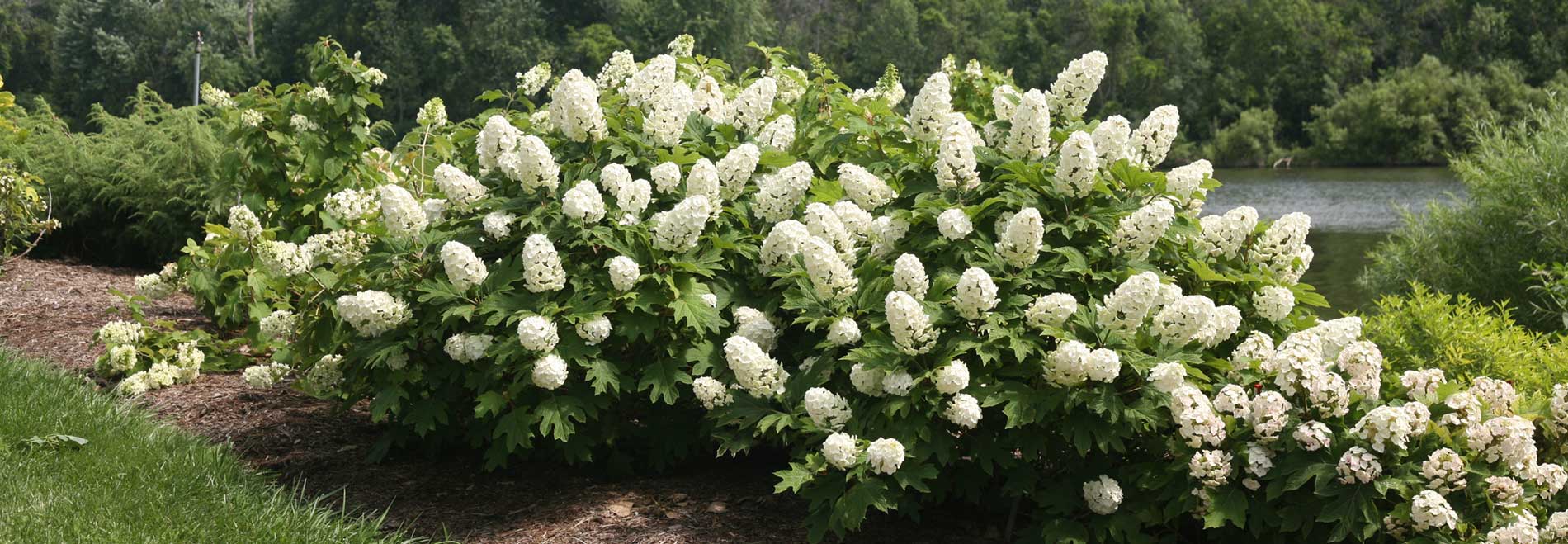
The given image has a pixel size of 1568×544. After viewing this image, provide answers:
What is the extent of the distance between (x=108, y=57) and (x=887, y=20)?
4782cm

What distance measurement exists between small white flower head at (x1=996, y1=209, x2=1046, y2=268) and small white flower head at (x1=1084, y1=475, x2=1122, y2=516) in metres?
0.74

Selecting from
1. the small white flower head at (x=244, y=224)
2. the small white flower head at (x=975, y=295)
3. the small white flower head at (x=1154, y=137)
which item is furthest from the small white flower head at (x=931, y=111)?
the small white flower head at (x=244, y=224)

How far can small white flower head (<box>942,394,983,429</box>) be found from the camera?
4.00 metres

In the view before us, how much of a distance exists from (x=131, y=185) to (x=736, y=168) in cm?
800

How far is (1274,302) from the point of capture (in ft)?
14.9

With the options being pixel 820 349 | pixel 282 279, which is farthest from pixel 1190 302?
pixel 282 279

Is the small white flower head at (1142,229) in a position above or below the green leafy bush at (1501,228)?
above

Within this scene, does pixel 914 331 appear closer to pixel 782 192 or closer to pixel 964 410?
pixel 964 410

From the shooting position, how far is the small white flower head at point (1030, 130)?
4.73 meters

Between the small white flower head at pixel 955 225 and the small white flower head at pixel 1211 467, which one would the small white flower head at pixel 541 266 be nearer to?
the small white flower head at pixel 955 225

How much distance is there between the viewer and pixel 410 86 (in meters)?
76.8

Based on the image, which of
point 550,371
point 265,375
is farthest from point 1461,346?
point 265,375

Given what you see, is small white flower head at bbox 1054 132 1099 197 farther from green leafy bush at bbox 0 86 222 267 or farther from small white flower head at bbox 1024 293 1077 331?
green leafy bush at bbox 0 86 222 267

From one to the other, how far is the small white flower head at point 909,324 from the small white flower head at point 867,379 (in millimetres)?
138
